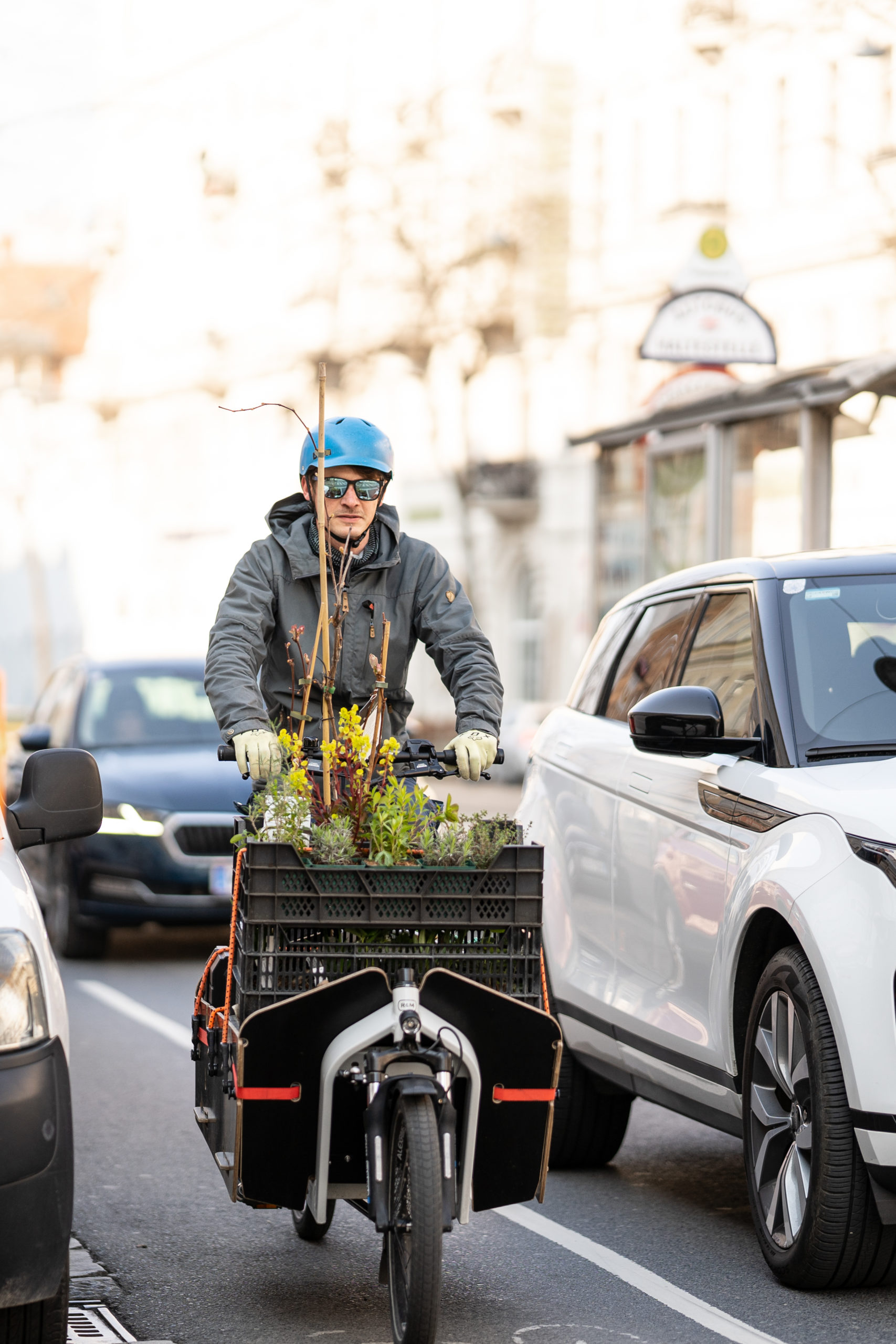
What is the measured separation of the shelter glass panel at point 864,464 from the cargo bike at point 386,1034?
8370 mm

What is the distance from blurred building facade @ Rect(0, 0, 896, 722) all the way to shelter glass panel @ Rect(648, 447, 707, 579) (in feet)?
30.8

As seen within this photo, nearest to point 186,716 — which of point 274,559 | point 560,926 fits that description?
point 560,926

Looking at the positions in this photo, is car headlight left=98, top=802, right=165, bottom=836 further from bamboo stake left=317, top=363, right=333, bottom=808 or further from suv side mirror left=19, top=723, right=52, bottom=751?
bamboo stake left=317, top=363, right=333, bottom=808

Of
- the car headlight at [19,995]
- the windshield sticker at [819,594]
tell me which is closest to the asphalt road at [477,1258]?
the car headlight at [19,995]

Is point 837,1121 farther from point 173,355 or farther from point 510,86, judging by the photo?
point 173,355

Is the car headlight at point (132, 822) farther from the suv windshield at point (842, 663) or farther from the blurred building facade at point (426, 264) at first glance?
the blurred building facade at point (426, 264)

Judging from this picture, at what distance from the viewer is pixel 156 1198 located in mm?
6426

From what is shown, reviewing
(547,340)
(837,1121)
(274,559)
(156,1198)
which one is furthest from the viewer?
(547,340)

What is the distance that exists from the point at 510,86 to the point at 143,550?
2174 cm

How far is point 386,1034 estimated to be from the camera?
454 cm

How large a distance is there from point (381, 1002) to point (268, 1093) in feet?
1.00

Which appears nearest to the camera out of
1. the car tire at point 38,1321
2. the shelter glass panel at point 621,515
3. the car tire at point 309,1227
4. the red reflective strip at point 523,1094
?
the car tire at point 38,1321

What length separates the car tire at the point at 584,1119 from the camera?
22.1 feet

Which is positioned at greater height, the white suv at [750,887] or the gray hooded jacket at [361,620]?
the gray hooded jacket at [361,620]
